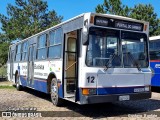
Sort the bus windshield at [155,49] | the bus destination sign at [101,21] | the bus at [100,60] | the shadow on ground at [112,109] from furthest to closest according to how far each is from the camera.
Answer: the bus windshield at [155,49]
the shadow on ground at [112,109]
the bus destination sign at [101,21]
the bus at [100,60]

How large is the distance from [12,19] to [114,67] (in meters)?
40.9

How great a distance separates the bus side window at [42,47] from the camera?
1230 centimetres

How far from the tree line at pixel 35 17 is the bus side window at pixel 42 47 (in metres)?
27.7

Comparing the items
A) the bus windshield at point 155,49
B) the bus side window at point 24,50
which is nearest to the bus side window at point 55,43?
the bus side window at point 24,50

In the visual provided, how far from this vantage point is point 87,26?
8.66 meters

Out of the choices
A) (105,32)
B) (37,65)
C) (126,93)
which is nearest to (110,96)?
(126,93)

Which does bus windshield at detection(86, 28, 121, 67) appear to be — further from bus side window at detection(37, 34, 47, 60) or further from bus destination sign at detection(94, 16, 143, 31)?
bus side window at detection(37, 34, 47, 60)

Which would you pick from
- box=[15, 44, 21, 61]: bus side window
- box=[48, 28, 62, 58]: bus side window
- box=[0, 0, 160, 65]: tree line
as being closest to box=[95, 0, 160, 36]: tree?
box=[0, 0, 160, 65]: tree line

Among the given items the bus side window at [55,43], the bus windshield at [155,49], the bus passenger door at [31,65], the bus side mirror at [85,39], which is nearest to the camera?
the bus side mirror at [85,39]

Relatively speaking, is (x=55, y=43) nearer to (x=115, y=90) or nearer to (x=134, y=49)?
(x=134, y=49)

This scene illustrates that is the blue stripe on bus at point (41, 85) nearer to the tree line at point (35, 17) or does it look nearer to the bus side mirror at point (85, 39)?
the bus side mirror at point (85, 39)

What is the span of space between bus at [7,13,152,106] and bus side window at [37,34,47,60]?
0.87 m

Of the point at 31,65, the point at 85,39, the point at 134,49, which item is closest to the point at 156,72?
the point at 134,49

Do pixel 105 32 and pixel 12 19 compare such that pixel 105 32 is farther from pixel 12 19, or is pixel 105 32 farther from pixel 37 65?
pixel 12 19
